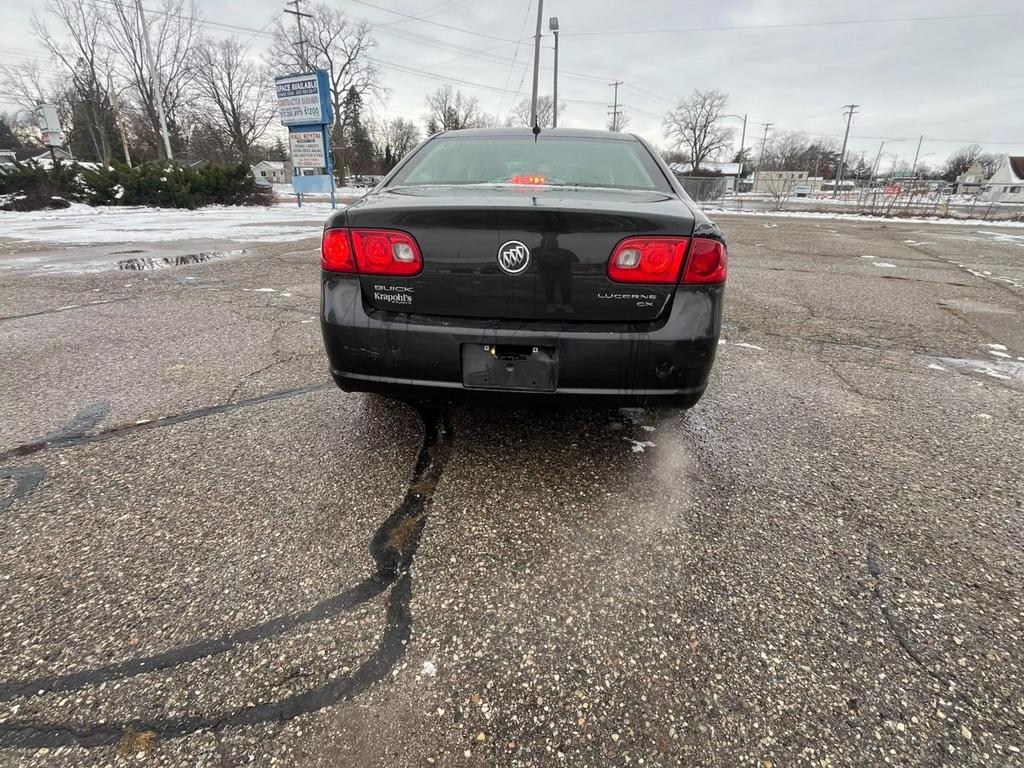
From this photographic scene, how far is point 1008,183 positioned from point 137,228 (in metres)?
73.2

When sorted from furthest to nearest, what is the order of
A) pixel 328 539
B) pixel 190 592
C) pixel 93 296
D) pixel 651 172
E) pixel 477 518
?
pixel 93 296
pixel 651 172
pixel 477 518
pixel 328 539
pixel 190 592

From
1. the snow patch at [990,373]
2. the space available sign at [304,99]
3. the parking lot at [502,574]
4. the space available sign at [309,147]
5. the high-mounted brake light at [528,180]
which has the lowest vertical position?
the parking lot at [502,574]

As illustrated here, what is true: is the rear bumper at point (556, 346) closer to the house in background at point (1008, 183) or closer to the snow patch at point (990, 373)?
the snow patch at point (990, 373)

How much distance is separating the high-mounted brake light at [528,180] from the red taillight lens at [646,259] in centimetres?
74

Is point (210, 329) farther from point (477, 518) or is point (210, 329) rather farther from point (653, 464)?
point (653, 464)

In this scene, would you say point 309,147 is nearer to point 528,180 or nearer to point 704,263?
point 528,180

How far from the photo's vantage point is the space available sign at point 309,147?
19.7 metres

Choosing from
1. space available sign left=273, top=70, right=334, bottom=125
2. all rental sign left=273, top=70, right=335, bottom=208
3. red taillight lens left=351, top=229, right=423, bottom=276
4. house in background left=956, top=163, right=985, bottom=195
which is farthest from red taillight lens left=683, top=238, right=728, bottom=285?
house in background left=956, top=163, right=985, bottom=195

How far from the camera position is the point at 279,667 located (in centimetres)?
142

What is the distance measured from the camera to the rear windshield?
8.41 ft

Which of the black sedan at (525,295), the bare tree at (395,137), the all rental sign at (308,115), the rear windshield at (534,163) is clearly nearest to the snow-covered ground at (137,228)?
the all rental sign at (308,115)

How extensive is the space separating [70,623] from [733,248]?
11042 millimetres

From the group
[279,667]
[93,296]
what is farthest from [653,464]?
[93,296]

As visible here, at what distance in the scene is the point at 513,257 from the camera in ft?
6.38
